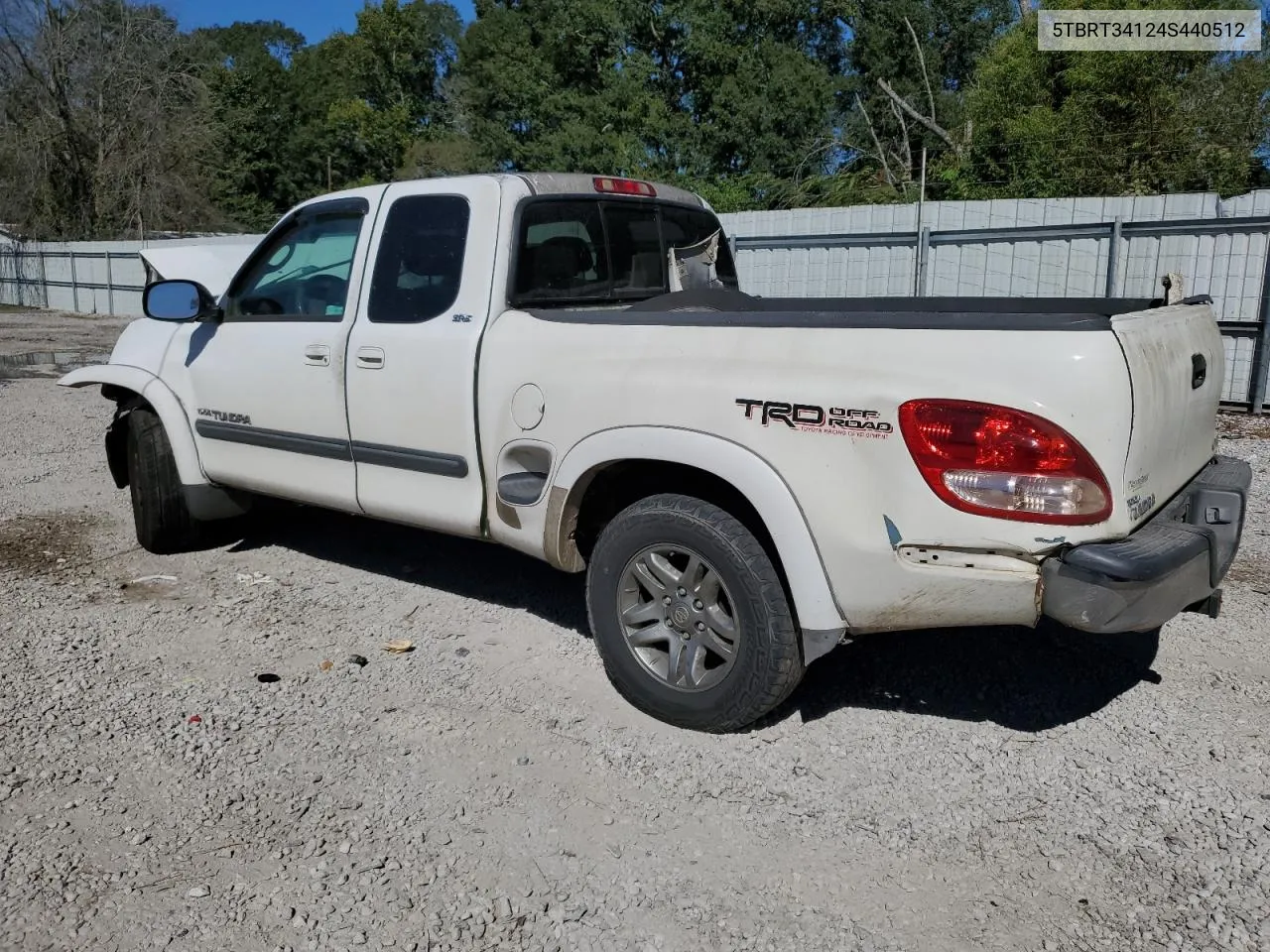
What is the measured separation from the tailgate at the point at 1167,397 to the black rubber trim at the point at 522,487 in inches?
77.0

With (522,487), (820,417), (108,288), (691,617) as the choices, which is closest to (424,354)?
(522,487)

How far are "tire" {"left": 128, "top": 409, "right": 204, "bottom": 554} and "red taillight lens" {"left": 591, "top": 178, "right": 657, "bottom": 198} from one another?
8.68 ft

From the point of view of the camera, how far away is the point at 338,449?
477cm

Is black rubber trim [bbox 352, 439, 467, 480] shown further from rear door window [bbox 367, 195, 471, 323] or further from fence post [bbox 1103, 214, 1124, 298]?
fence post [bbox 1103, 214, 1124, 298]

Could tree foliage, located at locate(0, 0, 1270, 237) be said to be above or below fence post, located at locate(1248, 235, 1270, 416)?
above

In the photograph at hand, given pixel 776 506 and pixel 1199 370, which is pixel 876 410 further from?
pixel 1199 370

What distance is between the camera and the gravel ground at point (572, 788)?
2.79m

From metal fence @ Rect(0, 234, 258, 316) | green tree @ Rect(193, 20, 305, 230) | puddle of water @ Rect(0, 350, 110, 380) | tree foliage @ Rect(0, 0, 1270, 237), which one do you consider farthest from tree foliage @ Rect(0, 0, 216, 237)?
puddle of water @ Rect(0, 350, 110, 380)

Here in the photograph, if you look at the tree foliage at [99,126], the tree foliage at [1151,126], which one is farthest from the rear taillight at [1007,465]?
the tree foliage at [99,126]

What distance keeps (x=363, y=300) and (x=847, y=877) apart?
3019 millimetres

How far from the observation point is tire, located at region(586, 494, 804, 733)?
3.43 m

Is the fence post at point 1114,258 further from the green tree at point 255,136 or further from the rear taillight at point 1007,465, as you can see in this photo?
the green tree at point 255,136

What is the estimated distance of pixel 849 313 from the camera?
3371 mm

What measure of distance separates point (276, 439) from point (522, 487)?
1.57 meters
